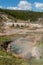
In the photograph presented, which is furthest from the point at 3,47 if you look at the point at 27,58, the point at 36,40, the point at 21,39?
the point at 27,58

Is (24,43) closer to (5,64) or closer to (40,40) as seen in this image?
(40,40)

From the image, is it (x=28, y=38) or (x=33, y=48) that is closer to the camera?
(x=33, y=48)

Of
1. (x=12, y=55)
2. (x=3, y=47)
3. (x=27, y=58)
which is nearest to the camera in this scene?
(x=27, y=58)

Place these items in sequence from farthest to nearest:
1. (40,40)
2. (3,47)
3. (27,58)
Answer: (3,47), (40,40), (27,58)

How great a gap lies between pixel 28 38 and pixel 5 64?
5573 millimetres

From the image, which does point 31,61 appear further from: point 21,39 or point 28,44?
point 21,39

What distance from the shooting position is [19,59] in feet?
54.2

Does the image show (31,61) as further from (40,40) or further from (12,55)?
(40,40)

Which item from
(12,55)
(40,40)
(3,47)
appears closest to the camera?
(12,55)

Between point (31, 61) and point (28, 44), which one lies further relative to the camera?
point (28, 44)

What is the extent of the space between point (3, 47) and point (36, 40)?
3.24m

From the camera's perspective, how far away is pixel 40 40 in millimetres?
18844

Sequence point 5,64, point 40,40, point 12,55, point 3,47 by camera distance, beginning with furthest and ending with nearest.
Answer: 1. point 3,47
2. point 40,40
3. point 12,55
4. point 5,64

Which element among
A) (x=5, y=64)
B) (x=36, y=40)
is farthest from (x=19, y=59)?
(x=36, y=40)
